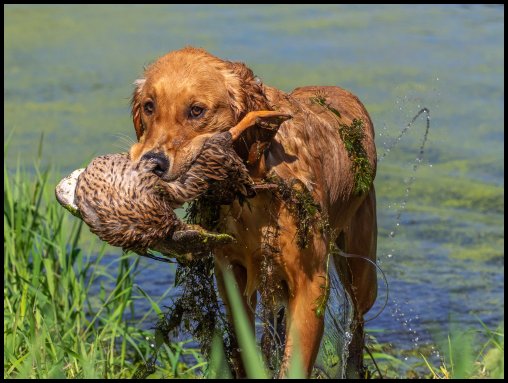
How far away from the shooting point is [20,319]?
5.98 m

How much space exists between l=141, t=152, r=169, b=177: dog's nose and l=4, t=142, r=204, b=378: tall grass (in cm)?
136

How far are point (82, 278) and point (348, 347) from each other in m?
1.58

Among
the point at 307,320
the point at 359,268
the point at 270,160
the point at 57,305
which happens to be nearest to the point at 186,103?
the point at 270,160

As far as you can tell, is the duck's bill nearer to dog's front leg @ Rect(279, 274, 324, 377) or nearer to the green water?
dog's front leg @ Rect(279, 274, 324, 377)

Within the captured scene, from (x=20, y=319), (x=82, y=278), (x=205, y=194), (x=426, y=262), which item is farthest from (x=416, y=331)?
(x=205, y=194)

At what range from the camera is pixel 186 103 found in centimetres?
450

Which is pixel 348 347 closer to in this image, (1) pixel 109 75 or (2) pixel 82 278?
(2) pixel 82 278

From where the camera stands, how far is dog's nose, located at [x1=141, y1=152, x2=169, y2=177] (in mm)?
4258

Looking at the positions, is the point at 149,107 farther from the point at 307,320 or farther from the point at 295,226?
the point at 307,320

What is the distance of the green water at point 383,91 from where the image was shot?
8805 millimetres

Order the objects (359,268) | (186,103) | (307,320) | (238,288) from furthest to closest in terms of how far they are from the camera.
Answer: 1. (359,268)
2. (238,288)
3. (307,320)
4. (186,103)

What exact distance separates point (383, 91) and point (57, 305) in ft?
21.2

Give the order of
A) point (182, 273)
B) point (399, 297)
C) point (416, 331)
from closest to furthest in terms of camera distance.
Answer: point (182, 273) → point (416, 331) → point (399, 297)

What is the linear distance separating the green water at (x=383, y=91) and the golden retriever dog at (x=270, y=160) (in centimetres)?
232
